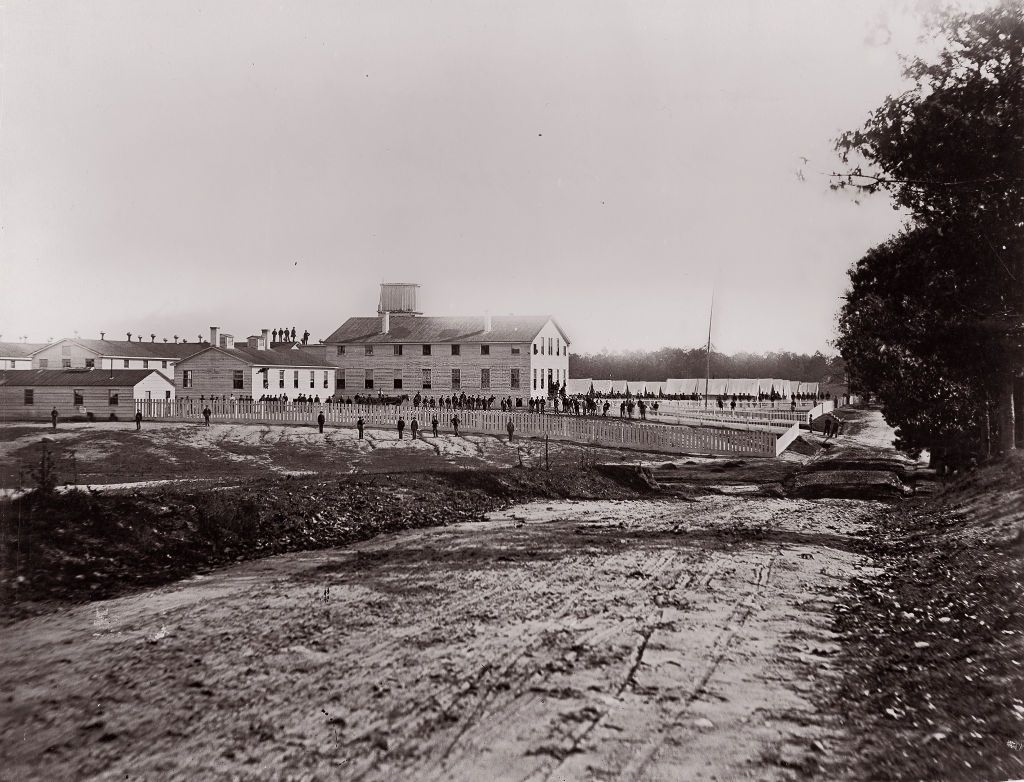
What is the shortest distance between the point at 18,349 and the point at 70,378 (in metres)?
8.22

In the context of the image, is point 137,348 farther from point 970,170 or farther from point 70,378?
point 970,170

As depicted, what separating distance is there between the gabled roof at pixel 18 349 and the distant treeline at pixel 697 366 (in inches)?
2995

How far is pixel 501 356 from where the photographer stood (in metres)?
54.8

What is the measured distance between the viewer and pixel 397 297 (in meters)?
63.5

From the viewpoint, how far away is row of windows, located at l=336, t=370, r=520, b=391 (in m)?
54.7

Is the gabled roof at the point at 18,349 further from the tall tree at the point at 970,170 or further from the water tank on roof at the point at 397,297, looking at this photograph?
the tall tree at the point at 970,170

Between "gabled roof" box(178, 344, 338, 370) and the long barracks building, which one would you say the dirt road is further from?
"gabled roof" box(178, 344, 338, 370)

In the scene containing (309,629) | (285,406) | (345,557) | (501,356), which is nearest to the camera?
(309,629)

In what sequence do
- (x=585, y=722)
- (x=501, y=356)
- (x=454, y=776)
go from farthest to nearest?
(x=501, y=356) → (x=585, y=722) → (x=454, y=776)

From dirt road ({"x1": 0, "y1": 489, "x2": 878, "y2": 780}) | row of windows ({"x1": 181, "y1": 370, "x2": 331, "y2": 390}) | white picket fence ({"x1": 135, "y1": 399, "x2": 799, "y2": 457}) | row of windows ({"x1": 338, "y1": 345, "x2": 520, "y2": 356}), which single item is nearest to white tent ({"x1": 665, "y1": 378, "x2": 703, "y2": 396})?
row of windows ({"x1": 338, "y1": 345, "x2": 520, "y2": 356})

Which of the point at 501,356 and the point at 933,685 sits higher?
the point at 501,356

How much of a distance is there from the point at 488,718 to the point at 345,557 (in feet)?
A: 20.8

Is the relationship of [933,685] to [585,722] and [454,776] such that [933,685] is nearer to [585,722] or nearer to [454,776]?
[585,722]


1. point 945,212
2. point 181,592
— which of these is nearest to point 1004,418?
point 945,212
